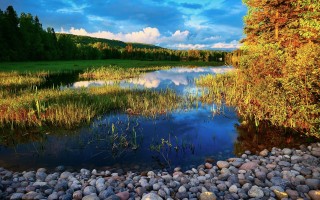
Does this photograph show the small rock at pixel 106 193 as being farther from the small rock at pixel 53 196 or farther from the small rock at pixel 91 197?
the small rock at pixel 53 196

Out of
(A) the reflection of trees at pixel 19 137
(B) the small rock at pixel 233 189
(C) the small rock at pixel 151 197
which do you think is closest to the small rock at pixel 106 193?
(C) the small rock at pixel 151 197

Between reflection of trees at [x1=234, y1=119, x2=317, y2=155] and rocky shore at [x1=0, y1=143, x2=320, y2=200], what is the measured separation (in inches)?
93.7

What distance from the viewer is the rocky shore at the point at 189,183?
6.90 meters

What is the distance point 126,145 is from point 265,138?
6.49 m

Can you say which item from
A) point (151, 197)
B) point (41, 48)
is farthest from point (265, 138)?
point (41, 48)

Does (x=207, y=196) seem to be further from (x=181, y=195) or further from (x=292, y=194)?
(x=292, y=194)

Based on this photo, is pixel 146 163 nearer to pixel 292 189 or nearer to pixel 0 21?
pixel 292 189

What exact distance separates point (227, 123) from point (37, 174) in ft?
35.0

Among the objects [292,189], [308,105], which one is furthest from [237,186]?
[308,105]

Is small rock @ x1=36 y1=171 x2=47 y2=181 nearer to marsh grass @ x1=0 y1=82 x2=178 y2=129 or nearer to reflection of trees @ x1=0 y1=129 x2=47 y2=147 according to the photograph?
reflection of trees @ x1=0 y1=129 x2=47 y2=147

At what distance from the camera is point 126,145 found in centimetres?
1158

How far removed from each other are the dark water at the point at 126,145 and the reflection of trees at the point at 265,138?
457 millimetres

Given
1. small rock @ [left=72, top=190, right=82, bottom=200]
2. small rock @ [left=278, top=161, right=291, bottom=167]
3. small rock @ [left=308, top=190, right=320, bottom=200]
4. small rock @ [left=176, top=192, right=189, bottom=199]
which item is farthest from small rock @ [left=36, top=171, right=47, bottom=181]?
small rock @ [left=278, top=161, right=291, bottom=167]

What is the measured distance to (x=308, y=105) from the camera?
41.1 ft
